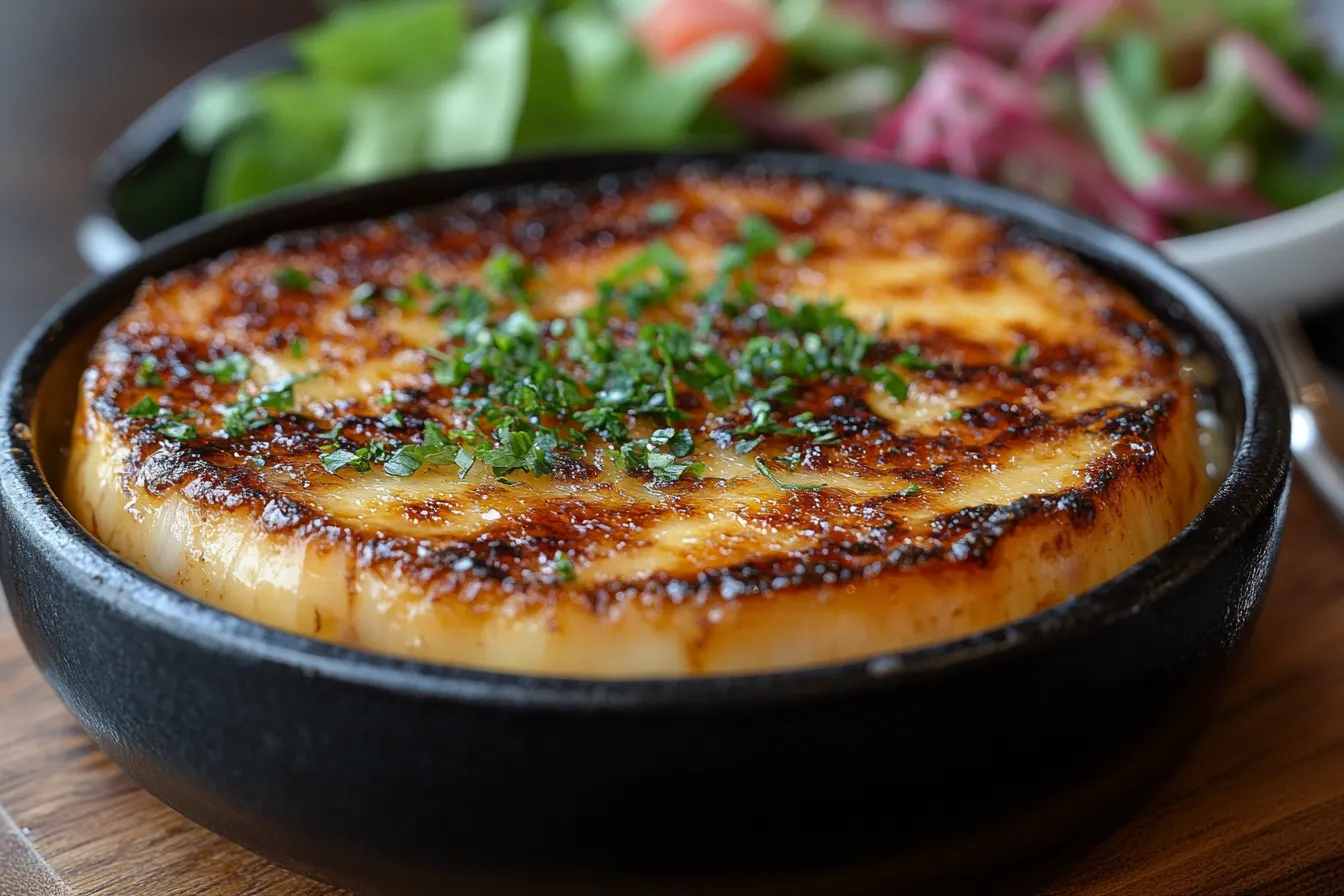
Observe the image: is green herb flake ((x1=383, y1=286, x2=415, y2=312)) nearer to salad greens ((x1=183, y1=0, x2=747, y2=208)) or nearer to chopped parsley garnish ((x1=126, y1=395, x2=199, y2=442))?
chopped parsley garnish ((x1=126, y1=395, x2=199, y2=442))

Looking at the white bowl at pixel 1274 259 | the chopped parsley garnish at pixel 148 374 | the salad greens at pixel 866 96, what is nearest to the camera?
the chopped parsley garnish at pixel 148 374

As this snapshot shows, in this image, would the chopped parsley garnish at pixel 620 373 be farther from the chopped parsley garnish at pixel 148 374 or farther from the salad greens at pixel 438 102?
the salad greens at pixel 438 102

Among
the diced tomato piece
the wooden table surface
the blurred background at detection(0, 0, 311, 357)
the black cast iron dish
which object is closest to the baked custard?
the black cast iron dish

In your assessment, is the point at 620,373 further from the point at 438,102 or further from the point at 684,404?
the point at 438,102

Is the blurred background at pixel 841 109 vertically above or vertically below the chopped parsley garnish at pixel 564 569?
below

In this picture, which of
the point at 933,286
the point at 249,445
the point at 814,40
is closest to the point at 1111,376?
the point at 933,286

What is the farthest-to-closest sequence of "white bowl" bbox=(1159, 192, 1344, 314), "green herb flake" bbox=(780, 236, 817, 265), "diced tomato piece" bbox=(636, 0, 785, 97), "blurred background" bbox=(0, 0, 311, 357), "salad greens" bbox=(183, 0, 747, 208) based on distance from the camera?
"blurred background" bbox=(0, 0, 311, 357) < "diced tomato piece" bbox=(636, 0, 785, 97) < "salad greens" bbox=(183, 0, 747, 208) < "white bowl" bbox=(1159, 192, 1344, 314) < "green herb flake" bbox=(780, 236, 817, 265)

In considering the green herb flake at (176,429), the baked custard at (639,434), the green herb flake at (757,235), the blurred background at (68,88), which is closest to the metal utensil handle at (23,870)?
the baked custard at (639,434)
